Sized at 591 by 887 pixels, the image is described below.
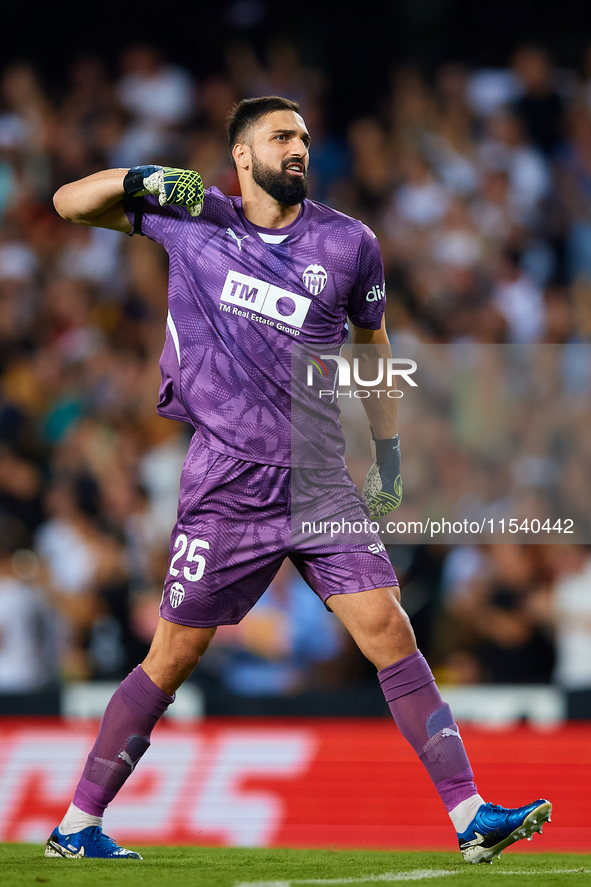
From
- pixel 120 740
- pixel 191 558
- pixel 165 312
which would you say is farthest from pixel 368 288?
pixel 165 312

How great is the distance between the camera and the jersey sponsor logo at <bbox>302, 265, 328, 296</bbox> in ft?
12.6

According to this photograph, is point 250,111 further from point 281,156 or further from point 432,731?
point 432,731

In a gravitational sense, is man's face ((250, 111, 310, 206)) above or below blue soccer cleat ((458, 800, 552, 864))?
above

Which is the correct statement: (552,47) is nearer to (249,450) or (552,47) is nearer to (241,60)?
(241,60)

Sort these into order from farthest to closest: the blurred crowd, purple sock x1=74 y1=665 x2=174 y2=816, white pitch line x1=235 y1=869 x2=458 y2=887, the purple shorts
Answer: the blurred crowd < purple sock x1=74 y1=665 x2=174 y2=816 < the purple shorts < white pitch line x1=235 y1=869 x2=458 y2=887

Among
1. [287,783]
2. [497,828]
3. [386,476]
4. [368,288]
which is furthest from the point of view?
[287,783]

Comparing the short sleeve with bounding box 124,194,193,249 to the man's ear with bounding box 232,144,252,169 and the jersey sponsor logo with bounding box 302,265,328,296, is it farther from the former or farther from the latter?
the jersey sponsor logo with bounding box 302,265,328,296

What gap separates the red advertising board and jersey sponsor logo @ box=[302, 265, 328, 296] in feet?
8.50

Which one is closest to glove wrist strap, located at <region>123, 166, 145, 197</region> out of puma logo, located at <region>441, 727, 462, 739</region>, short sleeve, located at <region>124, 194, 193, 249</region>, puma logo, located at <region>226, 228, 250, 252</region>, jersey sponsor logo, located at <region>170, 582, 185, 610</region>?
short sleeve, located at <region>124, 194, 193, 249</region>

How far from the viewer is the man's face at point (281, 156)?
3.89m

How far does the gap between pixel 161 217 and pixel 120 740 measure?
176cm

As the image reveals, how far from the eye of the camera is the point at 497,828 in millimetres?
3592

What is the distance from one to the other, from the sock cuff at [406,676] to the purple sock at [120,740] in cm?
74

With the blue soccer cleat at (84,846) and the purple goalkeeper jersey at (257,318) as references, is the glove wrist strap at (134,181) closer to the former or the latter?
the purple goalkeeper jersey at (257,318)
